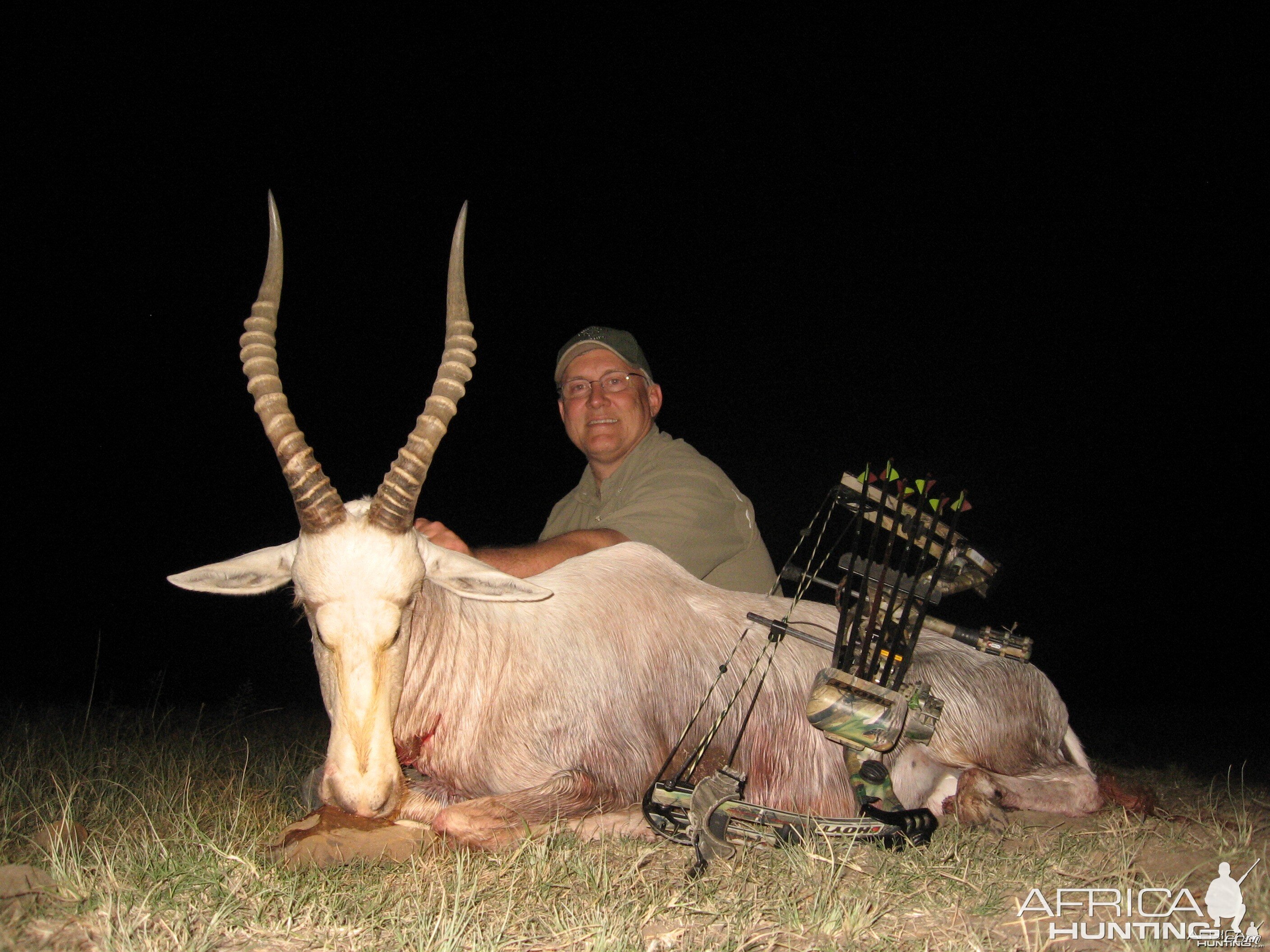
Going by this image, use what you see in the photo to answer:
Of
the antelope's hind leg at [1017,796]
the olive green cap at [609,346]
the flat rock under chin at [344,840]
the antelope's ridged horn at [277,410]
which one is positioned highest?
the olive green cap at [609,346]

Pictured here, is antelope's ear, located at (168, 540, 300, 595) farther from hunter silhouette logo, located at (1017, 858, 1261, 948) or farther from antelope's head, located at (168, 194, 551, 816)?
hunter silhouette logo, located at (1017, 858, 1261, 948)

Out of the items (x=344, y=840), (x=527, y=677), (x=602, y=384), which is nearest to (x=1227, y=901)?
(x=527, y=677)

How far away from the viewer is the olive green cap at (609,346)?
4.84 m

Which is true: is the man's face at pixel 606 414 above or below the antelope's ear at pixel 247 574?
above

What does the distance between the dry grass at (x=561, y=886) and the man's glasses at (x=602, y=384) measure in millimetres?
2679

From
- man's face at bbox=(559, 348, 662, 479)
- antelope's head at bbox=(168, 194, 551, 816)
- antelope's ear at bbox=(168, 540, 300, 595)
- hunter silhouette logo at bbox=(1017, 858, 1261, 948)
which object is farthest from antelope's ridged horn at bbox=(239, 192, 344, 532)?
hunter silhouette logo at bbox=(1017, 858, 1261, 948)

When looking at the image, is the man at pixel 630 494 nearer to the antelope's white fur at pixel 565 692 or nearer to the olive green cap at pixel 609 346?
the olive green cap at pixel 609 346

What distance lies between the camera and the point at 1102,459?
94.8ft

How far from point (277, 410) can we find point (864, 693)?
217cm

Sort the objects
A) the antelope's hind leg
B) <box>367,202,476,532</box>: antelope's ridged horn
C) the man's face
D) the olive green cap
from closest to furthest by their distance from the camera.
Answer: <box>367,202,476,532</box>: antelope's ridged horn < the antelope's hind leg < the man's face < the olive green cap

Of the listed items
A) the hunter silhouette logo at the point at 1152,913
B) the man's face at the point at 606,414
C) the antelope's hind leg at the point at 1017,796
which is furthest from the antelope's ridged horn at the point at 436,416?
the antelope's hind leg at the point at 1017,796

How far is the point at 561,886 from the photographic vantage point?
2.22 meters

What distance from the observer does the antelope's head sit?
2.38 metres

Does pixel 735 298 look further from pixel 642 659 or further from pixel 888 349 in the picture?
pixel 642 659
